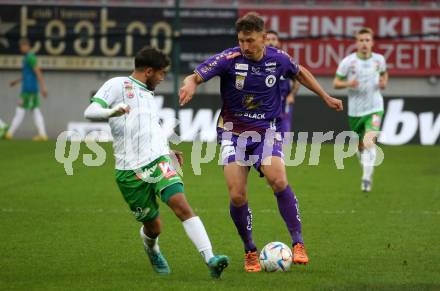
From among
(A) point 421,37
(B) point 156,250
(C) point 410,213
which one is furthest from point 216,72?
(A) point 421,37

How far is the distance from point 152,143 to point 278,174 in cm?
125

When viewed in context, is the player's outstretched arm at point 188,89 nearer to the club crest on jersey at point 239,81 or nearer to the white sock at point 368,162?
the club crest on jersey at point 239,81

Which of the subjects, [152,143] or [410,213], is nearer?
[152,143]

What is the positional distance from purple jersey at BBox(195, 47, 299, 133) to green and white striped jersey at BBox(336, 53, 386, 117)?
Answer: 669 centimetres

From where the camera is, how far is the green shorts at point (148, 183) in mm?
8312

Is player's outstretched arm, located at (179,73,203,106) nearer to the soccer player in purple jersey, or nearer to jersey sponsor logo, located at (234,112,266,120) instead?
the soccer player in purple jersey

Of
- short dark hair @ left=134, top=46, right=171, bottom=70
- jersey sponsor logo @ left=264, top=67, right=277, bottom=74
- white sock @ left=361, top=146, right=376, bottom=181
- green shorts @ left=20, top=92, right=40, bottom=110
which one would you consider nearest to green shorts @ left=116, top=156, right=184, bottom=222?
short dark hair @ left=134, top=46, right=171, bottom=70

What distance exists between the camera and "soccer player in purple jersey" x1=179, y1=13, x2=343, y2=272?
9039 mm

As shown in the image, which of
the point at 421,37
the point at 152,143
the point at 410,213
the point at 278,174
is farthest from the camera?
the point at 421,37

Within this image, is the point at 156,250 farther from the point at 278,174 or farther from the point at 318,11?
the point at 318,11

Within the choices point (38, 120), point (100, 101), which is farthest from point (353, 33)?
point (100, 101)

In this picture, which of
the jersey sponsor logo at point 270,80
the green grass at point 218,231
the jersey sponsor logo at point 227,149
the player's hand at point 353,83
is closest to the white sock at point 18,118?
the green grass at point 218,231

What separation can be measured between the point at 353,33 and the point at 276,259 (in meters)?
15.7

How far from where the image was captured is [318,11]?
23.9 metres
